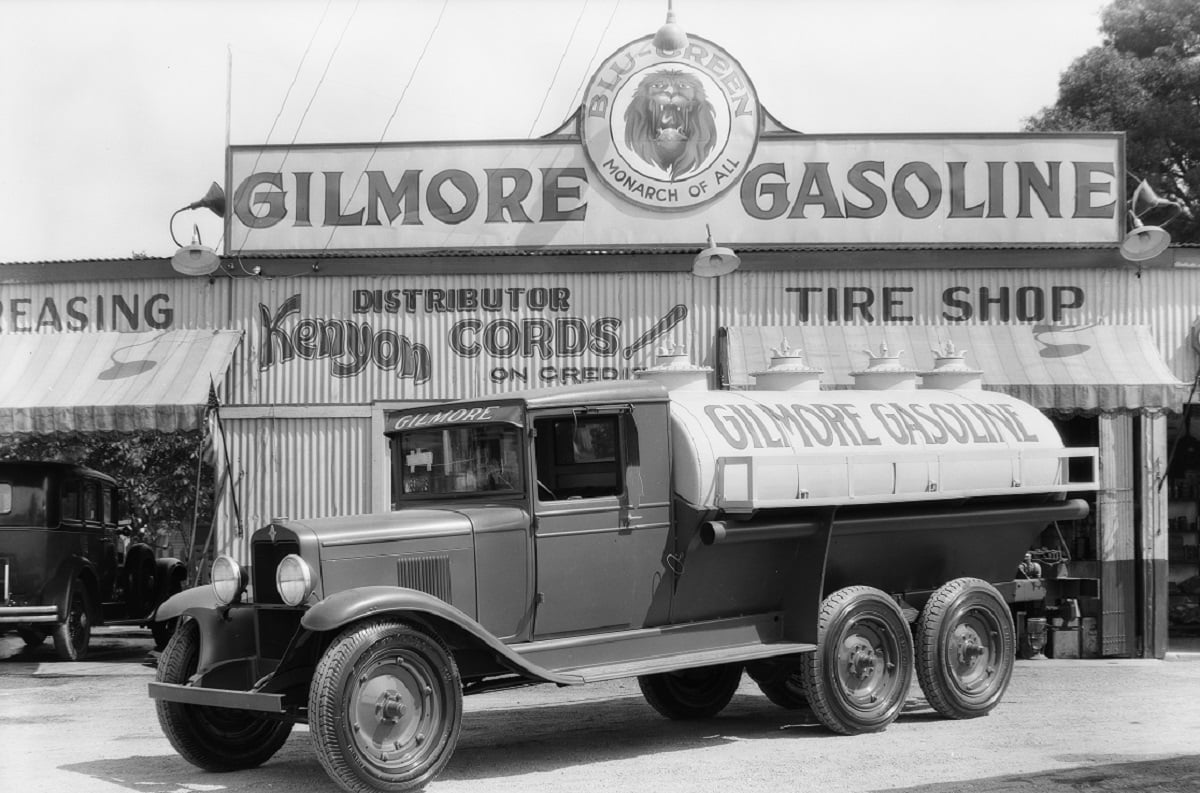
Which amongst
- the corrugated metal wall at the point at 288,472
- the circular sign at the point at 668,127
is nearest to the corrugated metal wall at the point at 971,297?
the circular sign at the point at 668,127

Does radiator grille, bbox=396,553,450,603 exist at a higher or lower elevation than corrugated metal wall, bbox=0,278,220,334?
lower

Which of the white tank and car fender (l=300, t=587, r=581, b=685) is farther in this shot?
the white tank

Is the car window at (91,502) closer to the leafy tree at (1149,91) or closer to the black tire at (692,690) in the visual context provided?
the black tire at (692,690)

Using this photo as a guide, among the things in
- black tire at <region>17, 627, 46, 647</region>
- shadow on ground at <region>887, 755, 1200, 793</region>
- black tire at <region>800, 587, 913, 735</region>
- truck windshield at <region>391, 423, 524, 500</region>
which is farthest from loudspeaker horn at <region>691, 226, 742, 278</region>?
black tire at <region>17, 627, 46, 647</region>

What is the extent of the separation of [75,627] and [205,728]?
8493 mm

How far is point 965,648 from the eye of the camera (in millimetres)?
10414

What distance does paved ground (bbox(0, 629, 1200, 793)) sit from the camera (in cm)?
784

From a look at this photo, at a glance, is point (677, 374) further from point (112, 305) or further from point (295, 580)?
point (112, 305)

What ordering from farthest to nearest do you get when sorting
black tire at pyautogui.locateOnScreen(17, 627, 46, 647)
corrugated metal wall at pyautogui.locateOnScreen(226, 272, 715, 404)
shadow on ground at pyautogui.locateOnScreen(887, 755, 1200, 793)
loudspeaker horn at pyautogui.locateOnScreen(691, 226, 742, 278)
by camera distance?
black tire at pyautogui.locateOnScreen(17, 627, 46, 647) < corrugated metal wall at pyautogui.locateOnScreen(226, 272, 715, 404) < loudspeaker horn at pyautogui.locateOnScreen(691, 226, 742, 278) < shadow on ground at pyautogui.locateOnScreen(887, 755, 1200, 793)

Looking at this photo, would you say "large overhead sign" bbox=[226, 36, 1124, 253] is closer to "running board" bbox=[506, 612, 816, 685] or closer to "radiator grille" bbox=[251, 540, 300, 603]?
"running board" bbox=[506, 612, 816, 685]

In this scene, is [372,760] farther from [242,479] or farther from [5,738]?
[242,479]

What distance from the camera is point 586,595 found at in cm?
885

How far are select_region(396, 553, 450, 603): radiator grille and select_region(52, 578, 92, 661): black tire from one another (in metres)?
9.08

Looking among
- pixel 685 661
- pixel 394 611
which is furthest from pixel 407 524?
pixel 685 661
